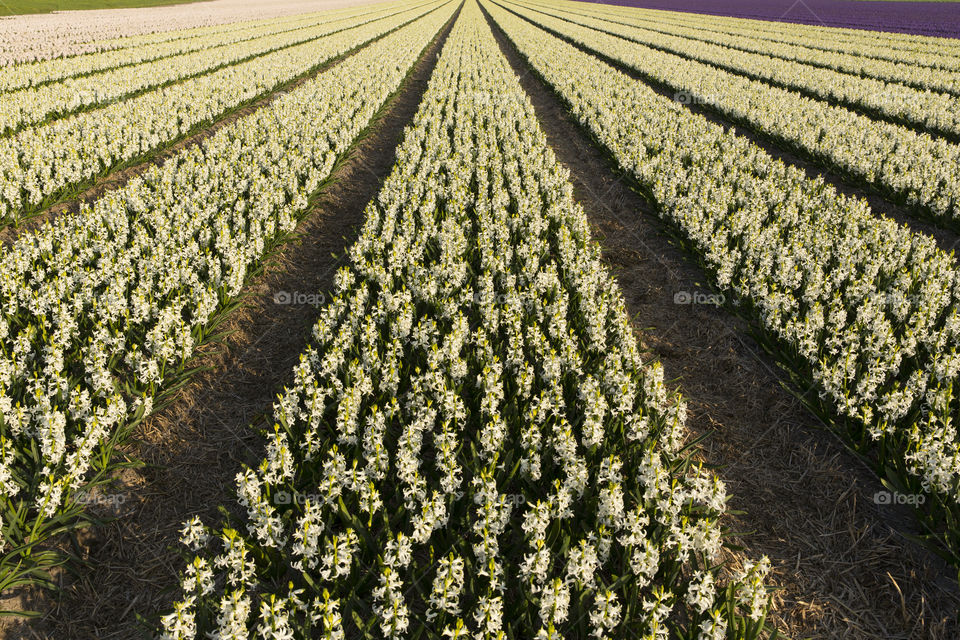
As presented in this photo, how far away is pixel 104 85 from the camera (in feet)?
69.9

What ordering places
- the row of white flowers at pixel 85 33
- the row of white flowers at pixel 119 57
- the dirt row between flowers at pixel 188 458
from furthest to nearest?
the row of white flowers at pixel 85 33
the row of white flowers at pixel 119 57
the dirt row between flowers at pixel 188 458

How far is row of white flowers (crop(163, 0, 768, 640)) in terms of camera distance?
14.0ft

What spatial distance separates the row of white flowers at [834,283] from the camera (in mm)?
6238

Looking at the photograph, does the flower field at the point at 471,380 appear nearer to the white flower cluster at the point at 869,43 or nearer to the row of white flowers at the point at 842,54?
the row of white flowers at the point at 842,54

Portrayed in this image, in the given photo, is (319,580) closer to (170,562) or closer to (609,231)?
(170,562)

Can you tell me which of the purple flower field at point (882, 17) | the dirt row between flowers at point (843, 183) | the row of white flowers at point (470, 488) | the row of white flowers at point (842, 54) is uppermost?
Answer: the purple flower field at point (882, 17)

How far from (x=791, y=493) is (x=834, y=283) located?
15.7 feet

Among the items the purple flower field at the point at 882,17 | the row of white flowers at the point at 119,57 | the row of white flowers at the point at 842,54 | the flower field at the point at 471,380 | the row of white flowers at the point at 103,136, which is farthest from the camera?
the purple flower field at the point at 882,17

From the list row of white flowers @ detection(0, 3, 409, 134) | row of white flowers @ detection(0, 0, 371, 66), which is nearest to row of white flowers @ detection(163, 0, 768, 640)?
row of white flowers @ detection(0, 3, 409, 134)

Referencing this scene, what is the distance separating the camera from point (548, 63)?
30078 mm

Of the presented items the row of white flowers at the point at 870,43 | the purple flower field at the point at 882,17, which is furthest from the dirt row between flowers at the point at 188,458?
the purple flower field at the point at 882,17

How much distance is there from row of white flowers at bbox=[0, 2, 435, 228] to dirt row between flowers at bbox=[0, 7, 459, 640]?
6.63 m

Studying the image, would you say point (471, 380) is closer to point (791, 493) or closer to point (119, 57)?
point (791, 493)

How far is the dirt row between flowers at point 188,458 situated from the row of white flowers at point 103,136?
6627 millimetres
